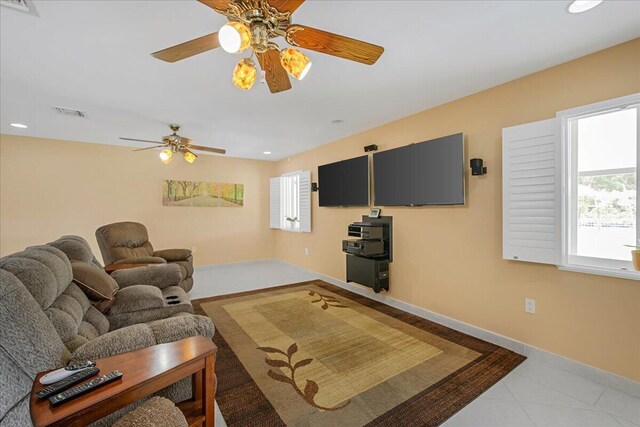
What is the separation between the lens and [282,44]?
2.12 metres

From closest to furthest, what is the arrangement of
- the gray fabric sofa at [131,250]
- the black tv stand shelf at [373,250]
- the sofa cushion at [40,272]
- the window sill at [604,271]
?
the sofa cushion at [40,272] → the window sill at [604,271] → the gray fabric sofa at [131,250] → the black tv stand shelf at [373,250]

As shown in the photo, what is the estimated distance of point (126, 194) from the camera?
5.24 m

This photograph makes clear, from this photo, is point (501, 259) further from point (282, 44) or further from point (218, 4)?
point (218, 4)

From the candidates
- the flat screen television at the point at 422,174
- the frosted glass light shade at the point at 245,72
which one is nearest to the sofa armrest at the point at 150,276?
the frosted glass light shade at the point at 245,72

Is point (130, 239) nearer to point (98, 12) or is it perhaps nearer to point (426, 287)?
point (98, 12)

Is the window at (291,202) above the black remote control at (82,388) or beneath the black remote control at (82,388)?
above

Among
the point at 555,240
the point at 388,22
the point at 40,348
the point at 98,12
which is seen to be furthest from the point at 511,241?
the point at 98,12

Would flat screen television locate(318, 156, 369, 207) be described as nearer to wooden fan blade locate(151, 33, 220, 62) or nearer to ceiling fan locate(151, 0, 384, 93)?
ceiling fan locate(151, 0, 384, 93)

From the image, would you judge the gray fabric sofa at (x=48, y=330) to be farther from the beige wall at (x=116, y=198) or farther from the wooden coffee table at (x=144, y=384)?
the beige wall at (x=116, y=198)

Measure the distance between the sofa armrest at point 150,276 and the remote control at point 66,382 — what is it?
172 centimetres

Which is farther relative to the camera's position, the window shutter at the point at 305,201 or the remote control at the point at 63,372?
the window shutter at the point at 305,201

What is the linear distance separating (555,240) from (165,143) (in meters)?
4.58

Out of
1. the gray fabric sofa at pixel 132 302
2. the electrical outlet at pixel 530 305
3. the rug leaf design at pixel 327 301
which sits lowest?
the rug leaf design at pixel 327 301

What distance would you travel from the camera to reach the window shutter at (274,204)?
6.53m
